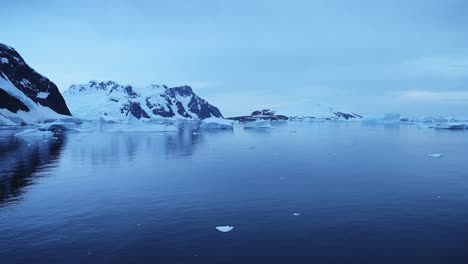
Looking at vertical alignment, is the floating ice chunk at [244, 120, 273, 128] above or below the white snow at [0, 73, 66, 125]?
below

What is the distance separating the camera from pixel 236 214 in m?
11.6

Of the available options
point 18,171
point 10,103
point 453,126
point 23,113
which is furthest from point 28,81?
point 453,126

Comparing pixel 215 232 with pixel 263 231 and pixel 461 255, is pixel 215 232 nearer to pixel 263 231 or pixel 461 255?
Result: pixel 263 231

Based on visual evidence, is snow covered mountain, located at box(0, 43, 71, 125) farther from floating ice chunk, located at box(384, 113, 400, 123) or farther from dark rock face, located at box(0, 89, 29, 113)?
floating ice chunk, located at box(384, 113, 400, 123)

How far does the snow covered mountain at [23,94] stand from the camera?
89312 millimetres

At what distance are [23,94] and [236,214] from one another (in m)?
104

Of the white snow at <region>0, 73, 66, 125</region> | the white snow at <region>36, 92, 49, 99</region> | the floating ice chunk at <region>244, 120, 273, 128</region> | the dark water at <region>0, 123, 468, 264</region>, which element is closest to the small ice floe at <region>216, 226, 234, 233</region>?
the dark water at <region>0, 123, 468, 264</region>

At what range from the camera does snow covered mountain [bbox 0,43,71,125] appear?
3516 inches

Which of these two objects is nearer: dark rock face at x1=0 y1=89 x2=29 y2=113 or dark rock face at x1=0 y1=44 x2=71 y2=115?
dark rock face at x1=0 y1=89 x2=29 y2=113

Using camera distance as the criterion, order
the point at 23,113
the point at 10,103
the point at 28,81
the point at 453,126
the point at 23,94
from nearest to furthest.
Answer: the point at 453,126, the point at 10,103, the point at 23,113, the point at 23,94, the point at 28,81

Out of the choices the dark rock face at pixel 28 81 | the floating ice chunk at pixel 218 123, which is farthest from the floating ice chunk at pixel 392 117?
the dark rock face at pixel 28 81

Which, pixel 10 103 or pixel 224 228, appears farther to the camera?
pixel 10 103

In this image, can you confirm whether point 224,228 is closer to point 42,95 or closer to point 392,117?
point 392,117

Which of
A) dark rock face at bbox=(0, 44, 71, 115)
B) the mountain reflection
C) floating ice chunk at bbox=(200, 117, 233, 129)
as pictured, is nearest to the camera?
the mountain reflection
